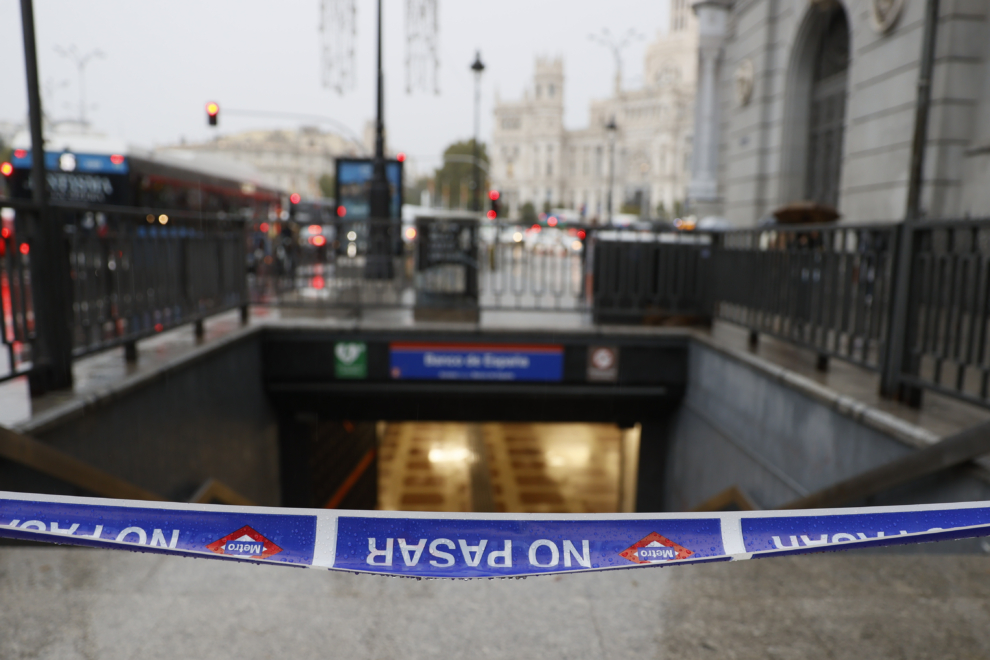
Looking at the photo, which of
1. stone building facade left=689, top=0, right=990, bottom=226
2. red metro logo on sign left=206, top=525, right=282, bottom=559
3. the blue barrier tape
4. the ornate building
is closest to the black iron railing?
the blue barrier tape

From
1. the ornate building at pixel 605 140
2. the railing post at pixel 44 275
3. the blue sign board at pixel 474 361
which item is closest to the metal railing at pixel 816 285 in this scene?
the blue sign board at pixel 474 361

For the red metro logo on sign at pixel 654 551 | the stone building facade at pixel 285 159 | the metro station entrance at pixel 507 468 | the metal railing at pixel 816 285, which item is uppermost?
the stone building facade at pixel 285 159

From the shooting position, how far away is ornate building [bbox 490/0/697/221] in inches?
5172

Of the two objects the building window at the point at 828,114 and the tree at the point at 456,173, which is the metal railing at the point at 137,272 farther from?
the tree at the point at 456,173

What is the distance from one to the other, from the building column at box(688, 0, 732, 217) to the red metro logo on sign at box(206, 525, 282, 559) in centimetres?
2286

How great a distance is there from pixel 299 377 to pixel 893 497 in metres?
6.28

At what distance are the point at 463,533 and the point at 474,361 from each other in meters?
6.74

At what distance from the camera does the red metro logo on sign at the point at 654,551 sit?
1618 mm

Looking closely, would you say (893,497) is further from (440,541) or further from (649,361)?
(649,361)

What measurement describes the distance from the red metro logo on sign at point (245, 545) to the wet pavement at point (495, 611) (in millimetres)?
1119

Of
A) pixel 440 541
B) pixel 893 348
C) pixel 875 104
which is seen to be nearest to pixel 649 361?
pixel 893 348

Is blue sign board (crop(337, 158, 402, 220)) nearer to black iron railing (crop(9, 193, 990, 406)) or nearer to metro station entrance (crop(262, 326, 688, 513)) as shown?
metro station entrance (crop(262, 326, 688, 513))

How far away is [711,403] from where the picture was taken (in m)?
7.69

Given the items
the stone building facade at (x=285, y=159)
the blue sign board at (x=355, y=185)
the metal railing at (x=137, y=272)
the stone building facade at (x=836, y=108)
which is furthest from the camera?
the stone building facade at (x=285, y=159)
